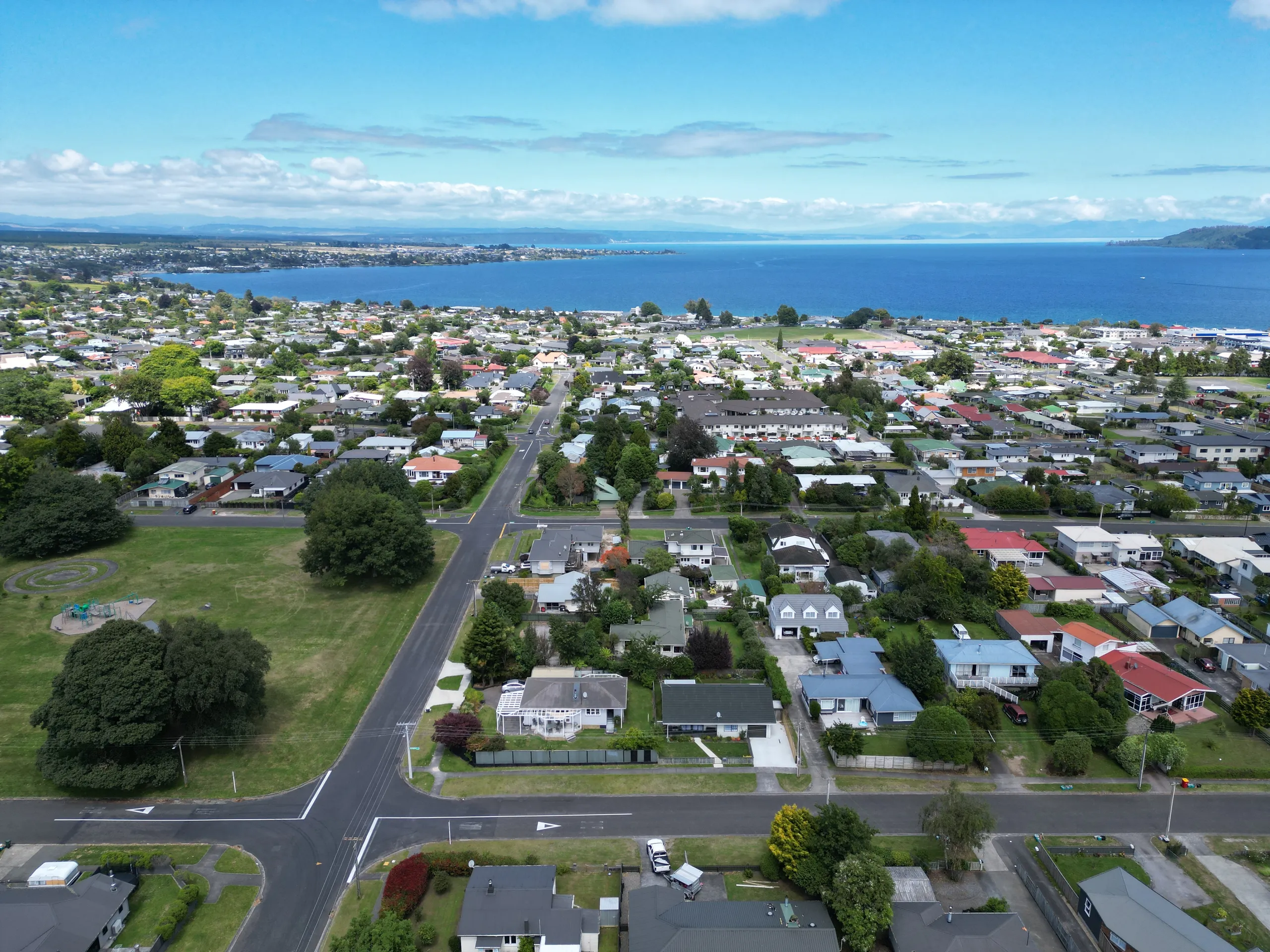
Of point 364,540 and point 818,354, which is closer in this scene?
point 364,540

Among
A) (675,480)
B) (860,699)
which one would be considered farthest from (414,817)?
(675,480)

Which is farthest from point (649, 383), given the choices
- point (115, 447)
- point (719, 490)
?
point (115, 447)

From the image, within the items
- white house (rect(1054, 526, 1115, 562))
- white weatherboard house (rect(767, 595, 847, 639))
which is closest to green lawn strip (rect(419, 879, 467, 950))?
white weatherboard house (rect(767, 595, 847, 639))

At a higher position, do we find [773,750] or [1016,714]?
[1016,714]

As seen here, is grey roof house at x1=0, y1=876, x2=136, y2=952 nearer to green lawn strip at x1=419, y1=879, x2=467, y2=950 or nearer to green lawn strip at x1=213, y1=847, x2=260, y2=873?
green lawn strip at x1=213, y1=847, x2=260, y2=873

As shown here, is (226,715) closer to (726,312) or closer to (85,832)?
(85,832)

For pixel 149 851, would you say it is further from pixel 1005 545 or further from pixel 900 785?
pixel 1005 545

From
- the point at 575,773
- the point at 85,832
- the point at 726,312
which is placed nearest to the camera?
the point at 85,832
